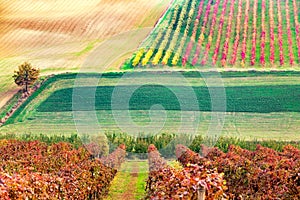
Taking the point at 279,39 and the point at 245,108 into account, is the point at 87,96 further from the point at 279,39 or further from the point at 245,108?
the point at 279,39

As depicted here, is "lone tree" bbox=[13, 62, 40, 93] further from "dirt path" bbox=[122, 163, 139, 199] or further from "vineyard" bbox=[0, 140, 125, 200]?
"dirt path" bbox=[122, 163, 139, 199]

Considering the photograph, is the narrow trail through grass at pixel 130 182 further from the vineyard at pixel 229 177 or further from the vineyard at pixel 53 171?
the vineyard at pixel 229 177

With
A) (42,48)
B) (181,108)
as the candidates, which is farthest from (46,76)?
(181,108)

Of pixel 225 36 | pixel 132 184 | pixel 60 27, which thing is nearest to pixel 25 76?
pixel 60 27

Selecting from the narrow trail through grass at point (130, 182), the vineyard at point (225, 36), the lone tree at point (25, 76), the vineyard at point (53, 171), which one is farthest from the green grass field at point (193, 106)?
the vineyard at point (53, 171)

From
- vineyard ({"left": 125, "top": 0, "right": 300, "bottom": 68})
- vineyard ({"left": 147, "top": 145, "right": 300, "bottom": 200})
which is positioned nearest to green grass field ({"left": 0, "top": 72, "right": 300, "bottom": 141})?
vineyard ({"left": 125, "top": 0, "right": 300, "bottom": 68})

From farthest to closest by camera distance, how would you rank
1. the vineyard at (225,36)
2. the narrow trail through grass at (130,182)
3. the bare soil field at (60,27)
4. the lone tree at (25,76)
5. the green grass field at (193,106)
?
the bare soil field at (60,27) → the vineyard at (225,36) → the lone tree at (25,76) → the green grass field at (193,106) → the narrow trail through grass at (130,182)
